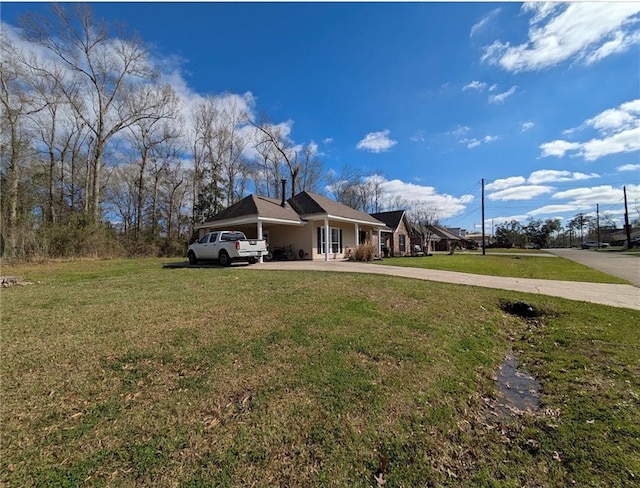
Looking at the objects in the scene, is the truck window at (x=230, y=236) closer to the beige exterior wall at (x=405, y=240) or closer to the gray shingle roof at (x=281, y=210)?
the gray shingle roof at (x=281, y=210)

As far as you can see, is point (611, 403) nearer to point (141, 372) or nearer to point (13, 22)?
point (141, 372)

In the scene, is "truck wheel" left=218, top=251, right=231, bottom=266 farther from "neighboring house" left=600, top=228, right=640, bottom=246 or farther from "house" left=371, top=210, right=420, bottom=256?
"neighboring house" left=600, top=228, right=640, bottom=246

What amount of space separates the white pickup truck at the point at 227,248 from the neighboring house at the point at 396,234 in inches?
618

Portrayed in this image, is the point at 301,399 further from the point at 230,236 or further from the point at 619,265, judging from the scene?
the point at 619,265

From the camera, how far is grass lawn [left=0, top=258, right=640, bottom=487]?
217 cm

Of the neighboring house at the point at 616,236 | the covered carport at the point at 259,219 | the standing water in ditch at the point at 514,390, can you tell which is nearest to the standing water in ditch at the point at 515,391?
the standing water in ditch at the point at 514,390

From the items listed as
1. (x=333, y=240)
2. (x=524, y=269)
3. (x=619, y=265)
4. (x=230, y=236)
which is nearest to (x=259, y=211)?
(x=230, y=236)

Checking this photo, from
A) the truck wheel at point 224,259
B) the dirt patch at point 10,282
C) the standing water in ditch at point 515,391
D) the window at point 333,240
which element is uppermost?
the window at point 333,240

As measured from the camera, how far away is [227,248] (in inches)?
539

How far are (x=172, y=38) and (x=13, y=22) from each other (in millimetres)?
13535

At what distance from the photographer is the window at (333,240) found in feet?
66.1

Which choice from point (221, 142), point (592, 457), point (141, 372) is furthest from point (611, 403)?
point (221, 142)

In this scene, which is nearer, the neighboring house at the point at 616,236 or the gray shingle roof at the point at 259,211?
→ the gray shingle roof at the point at 259,211

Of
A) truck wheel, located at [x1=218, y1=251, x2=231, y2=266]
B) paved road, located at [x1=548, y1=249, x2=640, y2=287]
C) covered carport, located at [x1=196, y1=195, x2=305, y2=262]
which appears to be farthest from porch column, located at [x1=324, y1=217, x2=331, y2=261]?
paved road, located at [x1=548, y1=249, x2=640, y2=287]
